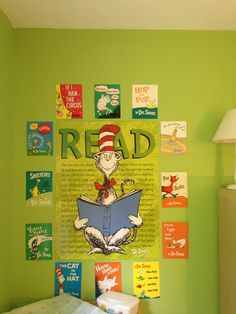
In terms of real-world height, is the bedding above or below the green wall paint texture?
below

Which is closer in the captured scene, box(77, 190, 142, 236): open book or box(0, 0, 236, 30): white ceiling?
box(0, 0, 236, 30): white ceiling

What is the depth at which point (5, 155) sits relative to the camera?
1455 millimetres

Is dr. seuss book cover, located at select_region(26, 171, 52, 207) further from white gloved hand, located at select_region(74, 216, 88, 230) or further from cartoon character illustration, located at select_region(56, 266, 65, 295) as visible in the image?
cartoon character illustration, located at select_region(56, 266, 65, 295)

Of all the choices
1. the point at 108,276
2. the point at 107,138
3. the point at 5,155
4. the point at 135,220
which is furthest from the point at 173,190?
the point at 5,155

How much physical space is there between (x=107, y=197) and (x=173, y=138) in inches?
21.9

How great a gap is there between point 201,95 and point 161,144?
15.9 inches

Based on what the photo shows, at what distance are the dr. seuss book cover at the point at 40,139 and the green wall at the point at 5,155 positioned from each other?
12 centimetres

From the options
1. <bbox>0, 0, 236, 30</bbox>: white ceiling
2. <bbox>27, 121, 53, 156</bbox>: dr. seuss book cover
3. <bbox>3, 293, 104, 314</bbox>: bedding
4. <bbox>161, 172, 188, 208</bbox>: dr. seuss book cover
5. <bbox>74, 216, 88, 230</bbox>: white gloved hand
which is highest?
<bbox>0, 0, 236, 30</bbox>: white ceiling

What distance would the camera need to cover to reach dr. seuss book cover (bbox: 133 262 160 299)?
1535 mm

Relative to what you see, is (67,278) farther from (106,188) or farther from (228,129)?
(228,129)

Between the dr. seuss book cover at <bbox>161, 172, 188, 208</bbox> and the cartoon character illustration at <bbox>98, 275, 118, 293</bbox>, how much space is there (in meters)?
0.56

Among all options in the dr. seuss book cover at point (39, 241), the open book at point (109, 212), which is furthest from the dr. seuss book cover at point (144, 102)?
the dr. seuss book cover at point (39, 241)

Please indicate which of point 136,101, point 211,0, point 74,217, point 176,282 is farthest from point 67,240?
point 211,0

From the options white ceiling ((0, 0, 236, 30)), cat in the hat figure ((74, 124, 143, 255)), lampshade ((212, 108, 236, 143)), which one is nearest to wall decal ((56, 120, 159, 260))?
cat in the hat figure ((74, 124, 143, 255))
